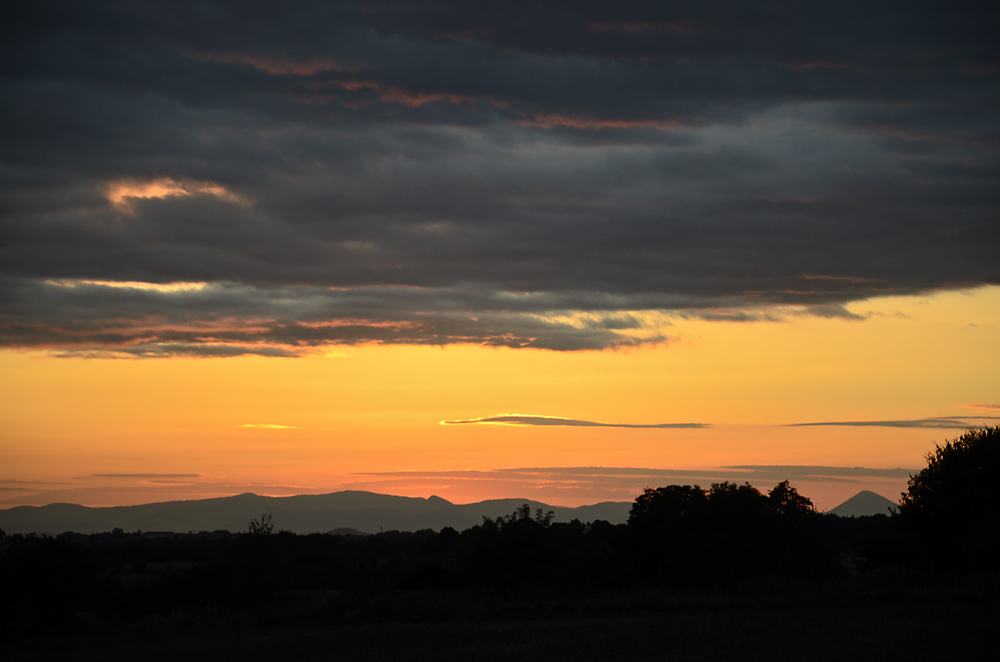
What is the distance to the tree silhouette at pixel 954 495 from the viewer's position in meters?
48.5

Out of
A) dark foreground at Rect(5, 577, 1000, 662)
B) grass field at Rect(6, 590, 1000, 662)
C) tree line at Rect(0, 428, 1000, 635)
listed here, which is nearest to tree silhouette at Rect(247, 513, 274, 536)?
tree line at Rect(0, 428, 1000, 635)

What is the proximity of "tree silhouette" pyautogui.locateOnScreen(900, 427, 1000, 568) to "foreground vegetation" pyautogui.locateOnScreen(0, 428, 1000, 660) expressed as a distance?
0.12 metres

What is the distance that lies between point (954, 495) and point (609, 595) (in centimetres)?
2182

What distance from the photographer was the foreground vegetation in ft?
95.3

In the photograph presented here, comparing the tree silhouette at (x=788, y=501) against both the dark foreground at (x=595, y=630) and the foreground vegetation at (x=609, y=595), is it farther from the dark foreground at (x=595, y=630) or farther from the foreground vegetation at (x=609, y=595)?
the dark foreground at (x=595, y=630)

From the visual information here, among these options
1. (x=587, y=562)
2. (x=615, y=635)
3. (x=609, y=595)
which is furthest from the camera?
(x=587, y=562)

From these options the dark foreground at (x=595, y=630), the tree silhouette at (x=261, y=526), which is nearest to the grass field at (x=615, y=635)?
the dark foreground at (x=595, y=630)

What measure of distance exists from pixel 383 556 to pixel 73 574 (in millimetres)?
56084

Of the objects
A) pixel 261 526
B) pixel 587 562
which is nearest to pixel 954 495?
pixel 587 562

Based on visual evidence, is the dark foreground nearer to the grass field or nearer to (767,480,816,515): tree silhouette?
the grass field

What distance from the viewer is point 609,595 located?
47.3 m

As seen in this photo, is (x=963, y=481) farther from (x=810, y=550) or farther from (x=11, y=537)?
(x=11, y=537)

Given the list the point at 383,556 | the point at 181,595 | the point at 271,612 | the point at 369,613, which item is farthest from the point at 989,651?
the point at 383,556

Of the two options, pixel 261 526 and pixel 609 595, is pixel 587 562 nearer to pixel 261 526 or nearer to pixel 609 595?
pixel 609 595
